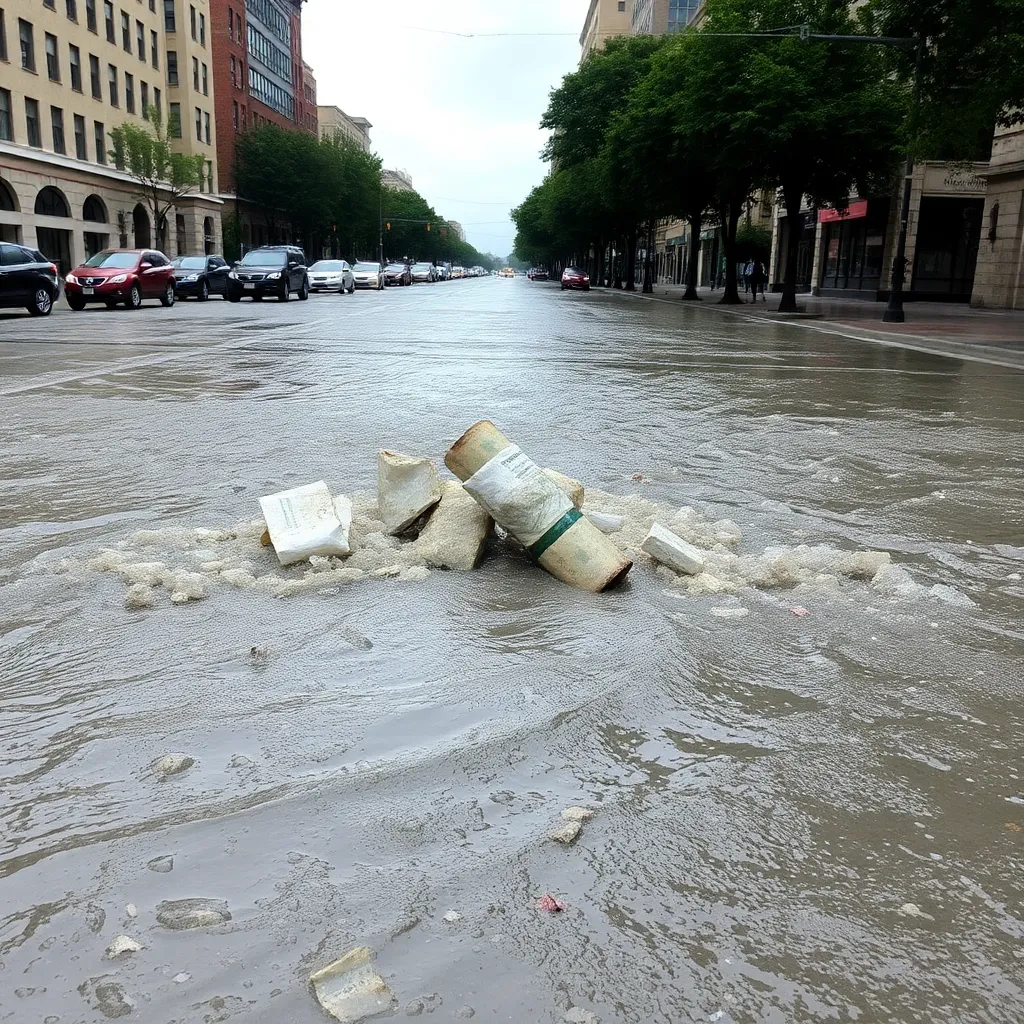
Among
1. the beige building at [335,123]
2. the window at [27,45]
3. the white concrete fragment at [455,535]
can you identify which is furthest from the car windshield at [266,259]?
the beige building at [335,123]

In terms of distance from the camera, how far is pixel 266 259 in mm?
36219

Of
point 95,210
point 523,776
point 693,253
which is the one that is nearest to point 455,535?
point 523,776

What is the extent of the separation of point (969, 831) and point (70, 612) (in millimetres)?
3175

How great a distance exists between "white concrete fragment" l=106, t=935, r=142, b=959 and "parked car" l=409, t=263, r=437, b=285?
81758mm

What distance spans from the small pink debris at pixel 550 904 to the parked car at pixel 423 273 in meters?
81.7

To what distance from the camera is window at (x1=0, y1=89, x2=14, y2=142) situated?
4081 cm

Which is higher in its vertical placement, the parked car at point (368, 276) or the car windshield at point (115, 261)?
the car windshield at point (115, 261)

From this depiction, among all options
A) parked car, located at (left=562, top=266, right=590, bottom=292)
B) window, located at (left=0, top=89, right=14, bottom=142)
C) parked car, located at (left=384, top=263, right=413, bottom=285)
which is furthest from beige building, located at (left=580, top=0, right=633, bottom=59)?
window, located at (left=0, top=89, right=14, bottom=142)

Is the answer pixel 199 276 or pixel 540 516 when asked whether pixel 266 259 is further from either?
pixel 540 516

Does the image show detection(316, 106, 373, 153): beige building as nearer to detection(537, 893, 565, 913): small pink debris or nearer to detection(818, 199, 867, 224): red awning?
detection(818, 199, 867, 224): red awning

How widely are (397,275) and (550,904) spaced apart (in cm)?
7059

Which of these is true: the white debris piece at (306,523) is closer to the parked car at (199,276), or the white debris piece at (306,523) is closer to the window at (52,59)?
the parked car at (199,276)

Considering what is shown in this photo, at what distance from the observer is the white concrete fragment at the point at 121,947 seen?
6.57 ft

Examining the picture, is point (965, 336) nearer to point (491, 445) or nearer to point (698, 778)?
point (491, 445)
